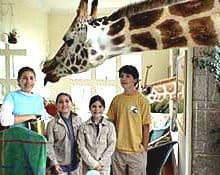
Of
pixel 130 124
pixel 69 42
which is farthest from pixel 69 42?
pixel 130 124

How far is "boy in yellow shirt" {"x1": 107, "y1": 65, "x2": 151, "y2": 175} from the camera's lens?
109 inches

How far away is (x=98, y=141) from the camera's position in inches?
105

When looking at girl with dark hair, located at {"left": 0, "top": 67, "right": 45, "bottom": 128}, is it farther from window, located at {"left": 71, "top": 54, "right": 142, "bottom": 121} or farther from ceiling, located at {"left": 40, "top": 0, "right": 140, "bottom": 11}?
window, located at {"left": 71, "top": 54, "right": 142, "bottom": 121}

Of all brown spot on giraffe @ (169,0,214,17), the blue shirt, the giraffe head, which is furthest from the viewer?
the blue shirt

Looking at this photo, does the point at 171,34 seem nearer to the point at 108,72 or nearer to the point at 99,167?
the point at 99,167

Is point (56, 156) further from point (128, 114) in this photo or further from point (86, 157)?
point (128, 114)

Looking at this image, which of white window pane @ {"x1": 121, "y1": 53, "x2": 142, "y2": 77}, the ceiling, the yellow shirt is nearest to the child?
the yellow shirt

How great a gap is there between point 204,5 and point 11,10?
4.50 metres

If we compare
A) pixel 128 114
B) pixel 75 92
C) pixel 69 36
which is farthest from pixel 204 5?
pixel 75 92

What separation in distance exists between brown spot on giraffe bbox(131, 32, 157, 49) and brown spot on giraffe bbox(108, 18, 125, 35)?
54 millimetres

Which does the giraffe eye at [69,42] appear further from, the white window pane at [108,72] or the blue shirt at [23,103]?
the white window pane at [108,72]

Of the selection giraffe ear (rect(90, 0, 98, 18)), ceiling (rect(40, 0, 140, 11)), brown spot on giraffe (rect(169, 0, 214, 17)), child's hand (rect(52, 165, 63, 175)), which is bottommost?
child's hand (rect(52, 165, 63, 175))

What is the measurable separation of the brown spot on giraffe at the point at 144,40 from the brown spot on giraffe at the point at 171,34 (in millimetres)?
41

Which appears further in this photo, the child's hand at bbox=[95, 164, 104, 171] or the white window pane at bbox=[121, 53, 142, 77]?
the white window pane at bbox=[121, 53, 142, 77]
